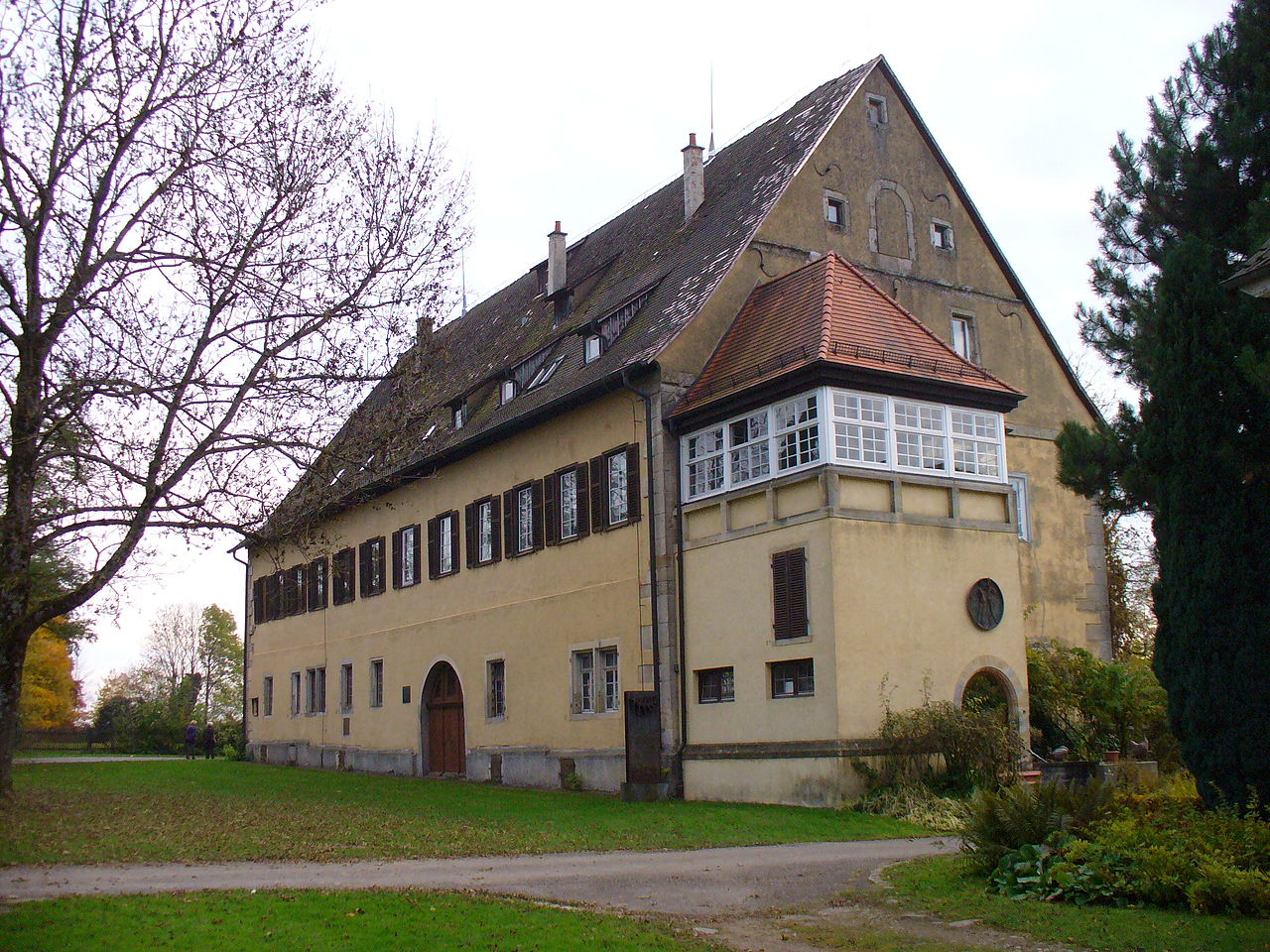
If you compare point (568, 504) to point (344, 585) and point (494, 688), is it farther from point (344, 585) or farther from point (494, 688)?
point (344, 585)

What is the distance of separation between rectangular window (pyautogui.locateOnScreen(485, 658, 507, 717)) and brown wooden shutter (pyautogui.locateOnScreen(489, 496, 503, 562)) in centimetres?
220

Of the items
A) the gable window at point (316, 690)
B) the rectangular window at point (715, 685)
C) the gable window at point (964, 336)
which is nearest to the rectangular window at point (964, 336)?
the gable window at point (964, 336)

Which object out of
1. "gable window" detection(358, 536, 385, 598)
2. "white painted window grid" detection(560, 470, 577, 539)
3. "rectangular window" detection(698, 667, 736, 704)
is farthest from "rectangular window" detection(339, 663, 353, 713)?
"rectangular window" detection(698, 667, 736, 704)

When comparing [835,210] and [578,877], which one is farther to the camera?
[835,210]

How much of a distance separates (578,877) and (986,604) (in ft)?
33.7

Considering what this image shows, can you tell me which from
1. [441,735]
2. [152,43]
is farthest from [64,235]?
[441,735]

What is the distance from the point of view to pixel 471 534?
29.2 metres

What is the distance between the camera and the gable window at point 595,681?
78.3ft

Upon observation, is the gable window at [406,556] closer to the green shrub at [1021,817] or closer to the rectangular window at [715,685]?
the rectangular window at [715,685]

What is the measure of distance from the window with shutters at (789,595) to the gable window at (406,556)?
1371 cm

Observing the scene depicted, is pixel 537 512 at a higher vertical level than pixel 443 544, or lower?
higher

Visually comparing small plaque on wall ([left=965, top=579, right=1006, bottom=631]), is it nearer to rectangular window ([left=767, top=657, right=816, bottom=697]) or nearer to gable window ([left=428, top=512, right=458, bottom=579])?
rectangular window ([left=767, top=657, right=816, bottom=697])

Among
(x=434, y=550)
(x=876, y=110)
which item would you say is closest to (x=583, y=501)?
(x=434, y=550)

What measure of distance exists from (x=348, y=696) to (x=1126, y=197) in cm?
2528
